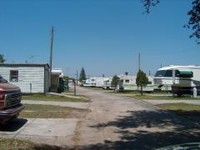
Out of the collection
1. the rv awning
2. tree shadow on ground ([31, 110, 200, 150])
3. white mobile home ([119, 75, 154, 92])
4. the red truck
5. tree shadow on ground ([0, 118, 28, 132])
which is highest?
the rv awning

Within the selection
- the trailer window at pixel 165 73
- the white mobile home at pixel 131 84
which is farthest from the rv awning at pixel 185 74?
the white mobile home at pixel 131 84

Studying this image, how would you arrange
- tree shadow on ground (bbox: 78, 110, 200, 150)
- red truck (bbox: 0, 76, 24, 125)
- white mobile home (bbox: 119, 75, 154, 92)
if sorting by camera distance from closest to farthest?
1. tree shadow on ground (bbox: 78, 110, 200, 150)
2. red truck (bbox: 0, 76, 24, 125)
3. white mobile home (bbox: 119, 75, 154, 92)

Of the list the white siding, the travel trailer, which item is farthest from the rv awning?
the white siding

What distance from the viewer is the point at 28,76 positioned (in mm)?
35875

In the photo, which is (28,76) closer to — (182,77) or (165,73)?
(182,77)

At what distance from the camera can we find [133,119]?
60.3 ft

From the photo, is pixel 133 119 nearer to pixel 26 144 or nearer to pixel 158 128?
pixel 158 128

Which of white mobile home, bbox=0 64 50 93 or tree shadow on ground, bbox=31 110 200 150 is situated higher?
white mobile home, bbox=0 64 50 93

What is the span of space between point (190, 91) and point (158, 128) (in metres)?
32.6

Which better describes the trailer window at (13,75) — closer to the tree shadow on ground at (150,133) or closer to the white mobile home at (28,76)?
the white mobile home at (28,76)

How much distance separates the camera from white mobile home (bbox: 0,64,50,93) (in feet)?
117

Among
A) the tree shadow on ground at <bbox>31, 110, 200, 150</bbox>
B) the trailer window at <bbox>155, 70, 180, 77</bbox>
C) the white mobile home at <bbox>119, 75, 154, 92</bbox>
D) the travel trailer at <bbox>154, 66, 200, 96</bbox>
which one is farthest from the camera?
the white mobile home at <bbox>119, 75, 154, 92</bbox>

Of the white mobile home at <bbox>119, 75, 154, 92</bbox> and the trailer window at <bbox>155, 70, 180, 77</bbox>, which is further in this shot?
the white mobile home at <bbox>119, 75, 154, 92</bbox>

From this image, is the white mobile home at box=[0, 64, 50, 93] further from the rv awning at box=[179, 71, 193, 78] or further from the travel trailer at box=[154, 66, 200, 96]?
the rv awning at box=[179, 71, 193, 78]
